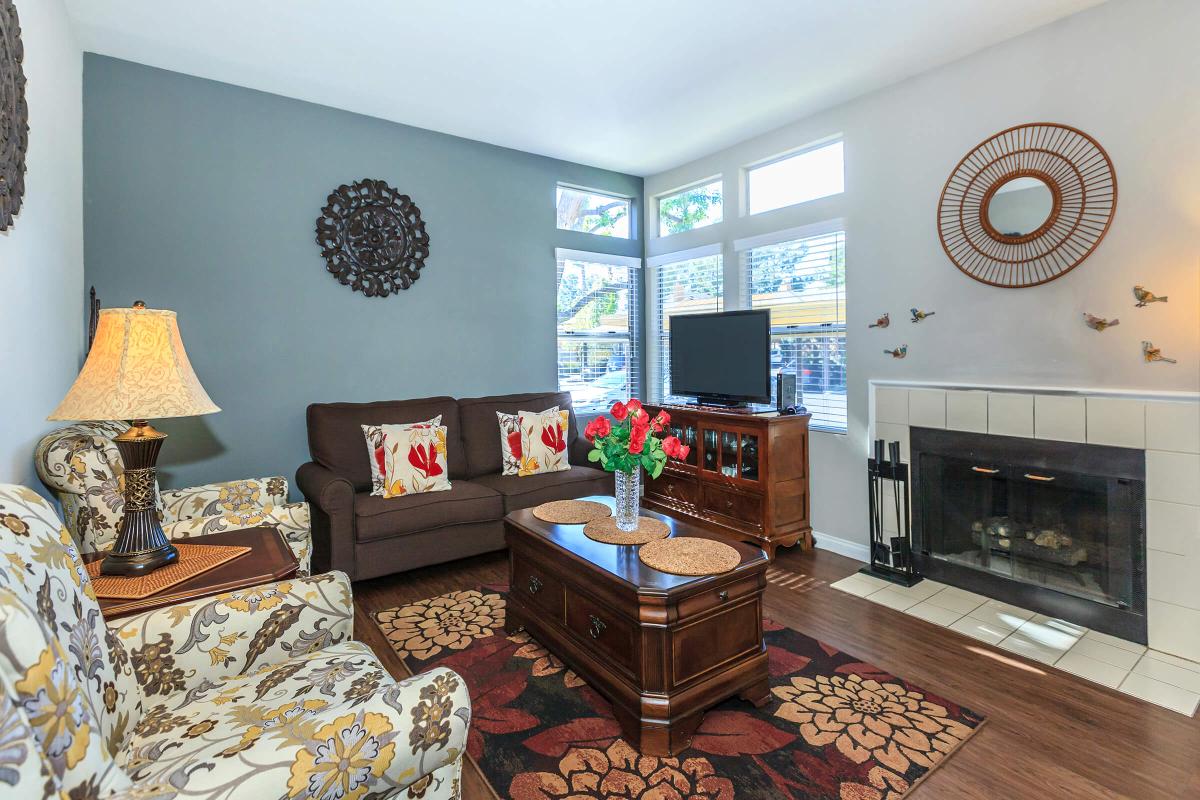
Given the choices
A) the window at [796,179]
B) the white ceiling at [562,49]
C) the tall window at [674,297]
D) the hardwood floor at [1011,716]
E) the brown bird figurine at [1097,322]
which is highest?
the white ceiling at [562,49]

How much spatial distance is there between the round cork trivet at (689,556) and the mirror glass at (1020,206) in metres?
2.21

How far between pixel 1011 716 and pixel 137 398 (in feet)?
9.53

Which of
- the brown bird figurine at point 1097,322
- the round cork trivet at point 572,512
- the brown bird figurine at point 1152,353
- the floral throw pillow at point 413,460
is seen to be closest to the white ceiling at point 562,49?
the brown bird figurine at point 1097,322

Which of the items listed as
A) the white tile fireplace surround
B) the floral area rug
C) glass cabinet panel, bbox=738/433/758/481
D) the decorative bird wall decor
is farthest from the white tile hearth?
the decorative bird wall decor

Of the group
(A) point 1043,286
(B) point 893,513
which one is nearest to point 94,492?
(B) point 893,513

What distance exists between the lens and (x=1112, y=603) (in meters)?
2.69

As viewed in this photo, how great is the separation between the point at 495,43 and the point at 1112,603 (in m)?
3.81

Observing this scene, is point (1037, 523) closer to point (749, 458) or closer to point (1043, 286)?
point (1043, 286)

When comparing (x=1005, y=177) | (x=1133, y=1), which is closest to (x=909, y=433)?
(x=1005, y=177)

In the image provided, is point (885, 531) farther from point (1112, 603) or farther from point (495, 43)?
point (495, 43)

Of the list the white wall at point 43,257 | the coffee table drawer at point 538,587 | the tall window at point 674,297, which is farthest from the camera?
the tall window at point 674,297

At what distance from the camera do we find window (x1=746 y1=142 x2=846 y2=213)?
12.7 ft

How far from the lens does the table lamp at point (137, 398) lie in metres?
1.63

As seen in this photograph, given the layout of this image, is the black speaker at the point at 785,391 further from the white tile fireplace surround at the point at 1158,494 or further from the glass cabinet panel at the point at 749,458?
the white tile fireplace surround at the point at 1158,494
